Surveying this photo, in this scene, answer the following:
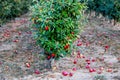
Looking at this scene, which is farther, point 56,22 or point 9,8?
point 9,8

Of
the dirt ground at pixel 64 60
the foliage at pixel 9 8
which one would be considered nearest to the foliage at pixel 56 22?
the dirt ground at pixel 64 60

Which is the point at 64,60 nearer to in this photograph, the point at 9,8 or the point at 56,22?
the point at 56,22

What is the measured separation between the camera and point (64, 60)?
321 inches

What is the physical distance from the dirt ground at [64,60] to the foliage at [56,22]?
24.6 inches

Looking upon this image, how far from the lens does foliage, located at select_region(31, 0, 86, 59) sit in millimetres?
6824

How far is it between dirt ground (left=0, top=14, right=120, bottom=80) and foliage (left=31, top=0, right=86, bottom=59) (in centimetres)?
63

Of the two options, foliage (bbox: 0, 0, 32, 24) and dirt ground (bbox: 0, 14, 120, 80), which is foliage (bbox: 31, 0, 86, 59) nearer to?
dirt ground (bbox: 0, 14, 120, 80)

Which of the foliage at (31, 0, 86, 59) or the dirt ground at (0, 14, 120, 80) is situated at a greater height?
the foliage at (31, 0, 86, 59)

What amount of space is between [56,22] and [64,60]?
1.71m

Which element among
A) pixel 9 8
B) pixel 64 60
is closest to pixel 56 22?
pixel 64 60

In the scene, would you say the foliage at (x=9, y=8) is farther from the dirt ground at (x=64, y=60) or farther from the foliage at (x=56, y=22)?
the foliage at (x=56, y=22)

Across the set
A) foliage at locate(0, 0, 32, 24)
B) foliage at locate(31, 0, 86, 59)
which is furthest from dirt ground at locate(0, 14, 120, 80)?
foliage at locate(0, 0, 32, 24)

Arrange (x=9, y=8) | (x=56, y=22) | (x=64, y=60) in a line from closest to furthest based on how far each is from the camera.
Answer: (x=56, y=22) < (x=64, y=60) < (x=9, y=8)

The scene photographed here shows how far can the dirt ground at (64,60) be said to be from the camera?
22.7 ft
